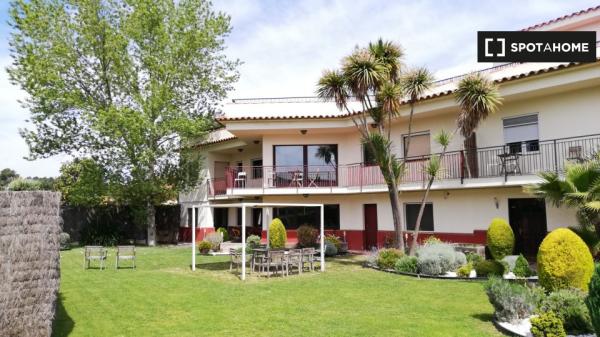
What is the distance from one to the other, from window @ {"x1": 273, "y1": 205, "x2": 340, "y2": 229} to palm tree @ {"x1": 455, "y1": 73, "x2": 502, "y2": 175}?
991 cm

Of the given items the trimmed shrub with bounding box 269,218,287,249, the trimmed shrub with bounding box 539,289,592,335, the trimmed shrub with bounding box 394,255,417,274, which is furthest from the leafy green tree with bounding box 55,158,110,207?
the trimmed shrub with bounding box 539,289,592,335

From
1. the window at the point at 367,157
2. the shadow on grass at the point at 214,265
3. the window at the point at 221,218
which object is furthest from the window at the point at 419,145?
the window at the point at 221,218

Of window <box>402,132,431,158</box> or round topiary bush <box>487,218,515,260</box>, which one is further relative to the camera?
window <box>402,132,431,158</box>

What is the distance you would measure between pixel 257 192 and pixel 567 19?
646 inches

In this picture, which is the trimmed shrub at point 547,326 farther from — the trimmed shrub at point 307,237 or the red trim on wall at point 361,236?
the trimmed shrub at point 307,237

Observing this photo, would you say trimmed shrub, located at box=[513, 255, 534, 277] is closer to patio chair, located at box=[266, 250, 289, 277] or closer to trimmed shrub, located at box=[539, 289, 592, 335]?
trimmed shrub, located at box=[539, 289, 592, 335]

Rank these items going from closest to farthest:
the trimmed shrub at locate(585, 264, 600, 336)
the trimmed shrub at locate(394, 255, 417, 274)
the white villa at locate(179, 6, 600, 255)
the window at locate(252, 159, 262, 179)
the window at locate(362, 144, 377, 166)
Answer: the trimmed shrub at locate(585, 264, 600, 336) < the trimmed shrub at locate(394, 255, 417, 274) < the white villa at locate(179, 6, 600, 255) < the window at locate(362, 144, 377, 166) < the window at locate(252, 159, 262, 179)

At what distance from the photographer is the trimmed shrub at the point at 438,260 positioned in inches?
535

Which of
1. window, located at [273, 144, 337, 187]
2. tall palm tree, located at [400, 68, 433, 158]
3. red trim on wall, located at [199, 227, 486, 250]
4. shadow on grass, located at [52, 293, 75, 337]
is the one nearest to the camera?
shadow on grass, located at [52, 293, 75, 337]

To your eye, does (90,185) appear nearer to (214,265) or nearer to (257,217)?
(257,217)

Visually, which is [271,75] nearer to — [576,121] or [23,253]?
[576,121]

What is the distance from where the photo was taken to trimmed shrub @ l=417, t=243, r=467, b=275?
44.5 feet

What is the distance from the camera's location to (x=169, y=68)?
2538 cm

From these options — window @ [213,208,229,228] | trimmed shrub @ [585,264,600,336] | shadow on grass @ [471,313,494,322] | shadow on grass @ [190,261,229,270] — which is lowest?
shadow on grass @ [471,313,494,322]
